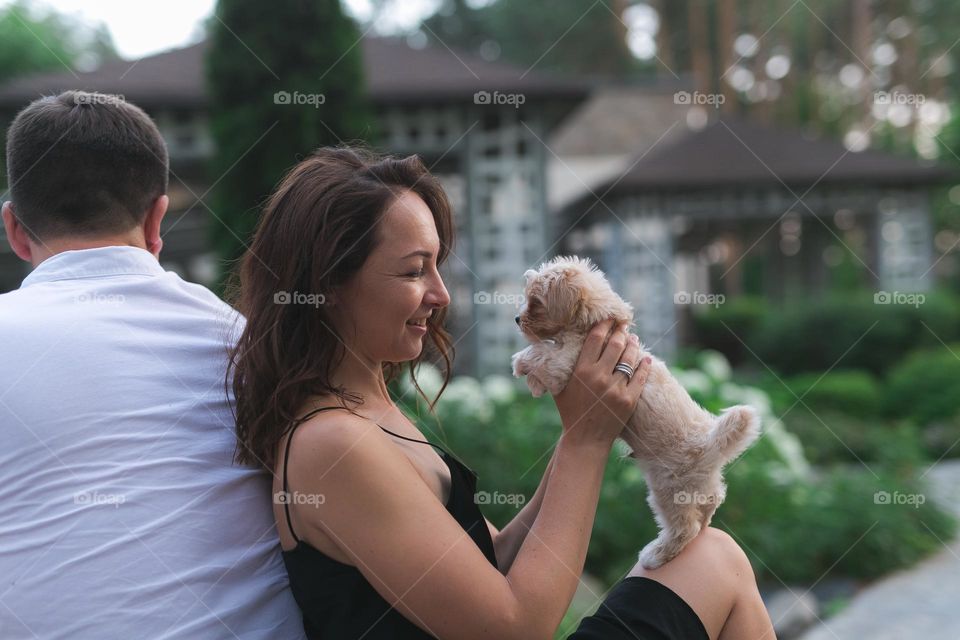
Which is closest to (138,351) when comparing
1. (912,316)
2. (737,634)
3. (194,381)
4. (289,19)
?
(194,381)

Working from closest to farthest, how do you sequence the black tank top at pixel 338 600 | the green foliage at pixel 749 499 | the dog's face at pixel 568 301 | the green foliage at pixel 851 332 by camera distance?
the black tank top at pixel 338 600, the dog's face at pixel 568 301, the green foliage at pixel 749 499, the green foliage at pixel 851 332

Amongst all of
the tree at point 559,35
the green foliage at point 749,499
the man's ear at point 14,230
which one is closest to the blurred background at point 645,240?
the green foliage at point 749,499

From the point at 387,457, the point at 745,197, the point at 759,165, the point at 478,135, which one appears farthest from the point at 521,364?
the point at 745,197

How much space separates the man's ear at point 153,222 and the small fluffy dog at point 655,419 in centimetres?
87

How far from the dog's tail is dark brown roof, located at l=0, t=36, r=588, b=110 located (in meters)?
8.21

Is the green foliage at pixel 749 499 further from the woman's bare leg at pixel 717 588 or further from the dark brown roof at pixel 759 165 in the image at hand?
the dark brown roof at pixel 759 165

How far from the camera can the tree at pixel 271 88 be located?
7.34m

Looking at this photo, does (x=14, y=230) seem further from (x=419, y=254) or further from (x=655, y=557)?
(x=655, y=557)

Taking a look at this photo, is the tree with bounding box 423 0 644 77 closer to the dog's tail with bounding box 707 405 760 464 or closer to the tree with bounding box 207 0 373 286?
the tree with bounding box 207 0 373 286

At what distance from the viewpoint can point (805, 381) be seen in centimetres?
1157

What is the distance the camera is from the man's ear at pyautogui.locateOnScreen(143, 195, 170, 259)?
6.70ft

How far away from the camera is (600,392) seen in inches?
79.7

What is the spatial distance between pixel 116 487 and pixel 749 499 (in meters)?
4.68

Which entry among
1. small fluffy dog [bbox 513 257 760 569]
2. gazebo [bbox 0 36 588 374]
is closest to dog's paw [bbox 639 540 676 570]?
small fluffy dog [bbox 513 257 760 569]
